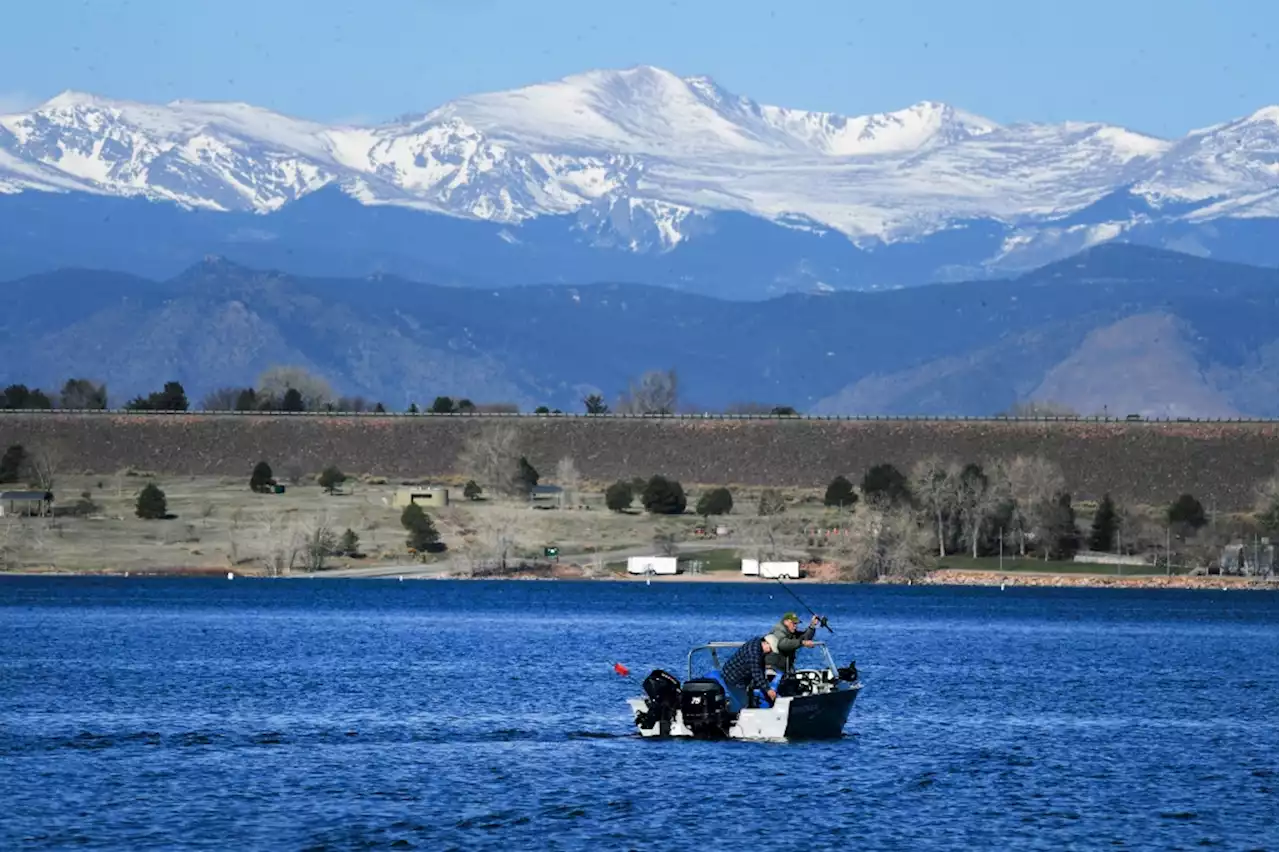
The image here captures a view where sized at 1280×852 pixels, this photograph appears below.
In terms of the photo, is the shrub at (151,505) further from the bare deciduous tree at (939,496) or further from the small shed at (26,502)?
the bare deciduous tree at (939,496)

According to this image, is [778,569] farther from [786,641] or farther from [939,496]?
[786,641]

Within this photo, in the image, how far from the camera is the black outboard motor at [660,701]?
2258 inches

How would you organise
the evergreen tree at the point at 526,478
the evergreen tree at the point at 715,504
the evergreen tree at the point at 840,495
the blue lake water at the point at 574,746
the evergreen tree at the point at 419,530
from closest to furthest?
1. the blue lake water at the point at 574,746
2. the evergreen tree at the point at 419,530
3. the evergreen tree at the point at 715,504
4. the evergreen tree at the point at 840,495
5. the evergreen tree at the point at 526,478

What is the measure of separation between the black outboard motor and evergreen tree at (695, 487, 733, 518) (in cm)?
13109

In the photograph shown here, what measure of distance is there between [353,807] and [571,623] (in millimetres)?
65438

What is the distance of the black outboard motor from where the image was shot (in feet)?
188

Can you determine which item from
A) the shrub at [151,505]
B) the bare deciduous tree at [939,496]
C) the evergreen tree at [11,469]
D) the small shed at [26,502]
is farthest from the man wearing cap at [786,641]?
the evergreen tree at [11,469]

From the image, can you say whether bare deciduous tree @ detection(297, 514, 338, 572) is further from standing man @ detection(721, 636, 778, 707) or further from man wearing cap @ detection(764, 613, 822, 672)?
standing man @ detection(721, 636, 778, 707)

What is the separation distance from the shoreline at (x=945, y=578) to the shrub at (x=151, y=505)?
11.4m

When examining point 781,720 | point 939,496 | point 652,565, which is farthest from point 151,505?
point 781,720

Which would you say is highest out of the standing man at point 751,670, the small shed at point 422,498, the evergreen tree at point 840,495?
the evergreen tree at point 840,495

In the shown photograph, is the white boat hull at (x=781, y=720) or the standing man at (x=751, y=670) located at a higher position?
the standing man at (x=751, y=670)

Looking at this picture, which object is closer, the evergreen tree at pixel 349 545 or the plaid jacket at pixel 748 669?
the plaid jacket at pixel 748 669

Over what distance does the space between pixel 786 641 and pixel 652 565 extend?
111524 millimetres
